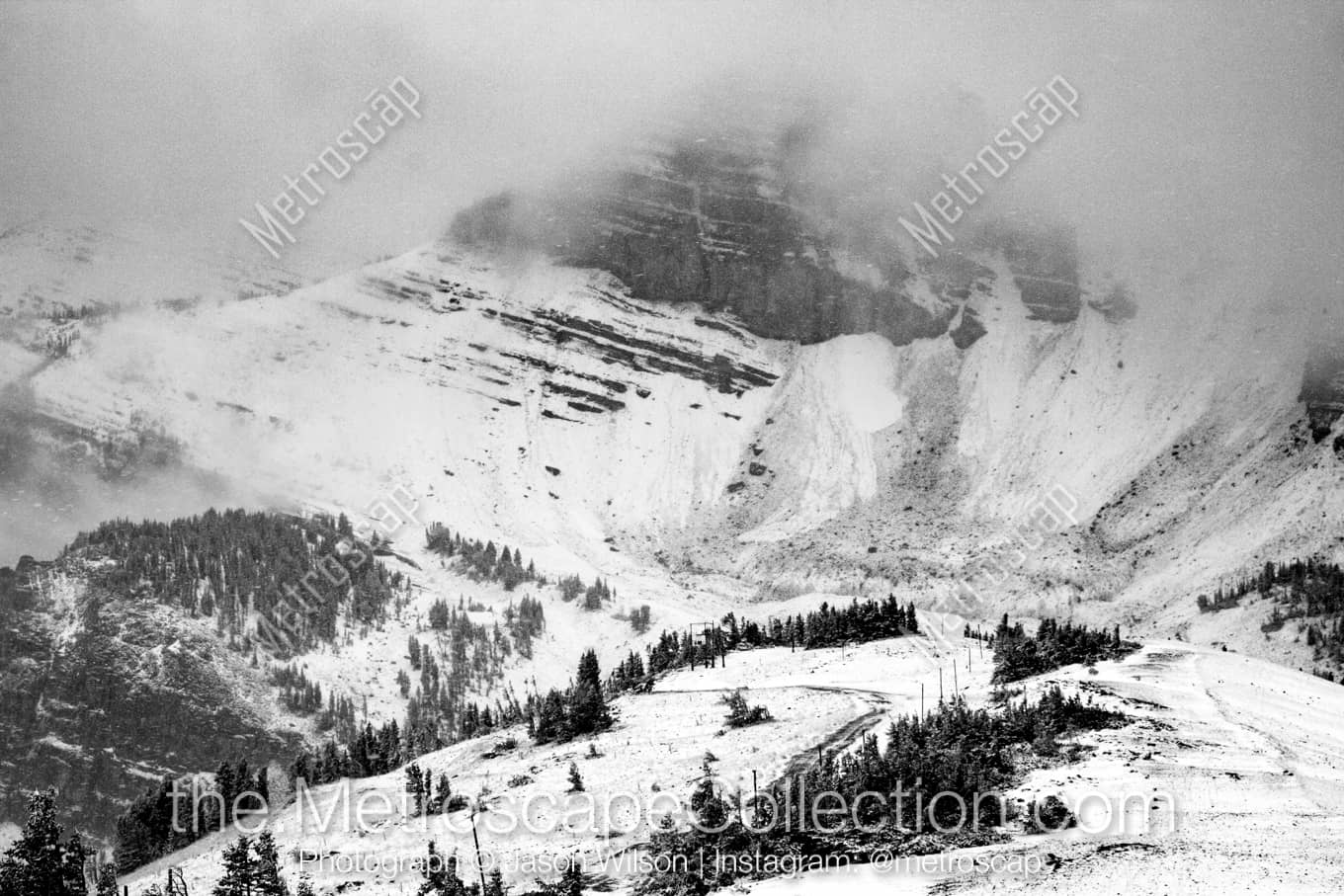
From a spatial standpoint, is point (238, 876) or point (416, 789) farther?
point (416, 789)

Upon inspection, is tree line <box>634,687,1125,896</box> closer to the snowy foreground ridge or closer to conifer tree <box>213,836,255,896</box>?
the snowy foreground ridge

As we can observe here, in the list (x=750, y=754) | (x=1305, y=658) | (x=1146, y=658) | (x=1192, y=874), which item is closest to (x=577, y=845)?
(x=750, y=754)

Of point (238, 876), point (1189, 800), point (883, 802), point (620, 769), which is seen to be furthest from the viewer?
point (620, 769)

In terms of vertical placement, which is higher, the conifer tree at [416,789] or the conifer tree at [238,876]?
the conifer tree at [416,789]

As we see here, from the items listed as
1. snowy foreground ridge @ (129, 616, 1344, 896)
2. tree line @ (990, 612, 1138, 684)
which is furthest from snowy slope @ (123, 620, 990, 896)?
tree line @ (990, 612, 1138, 684)

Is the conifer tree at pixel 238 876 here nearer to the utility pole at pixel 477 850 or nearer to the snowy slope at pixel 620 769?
the snowy slope at pixel 620 769

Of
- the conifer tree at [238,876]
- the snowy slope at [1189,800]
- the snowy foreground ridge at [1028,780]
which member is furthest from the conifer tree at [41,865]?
the snowy slope at [1189,800]

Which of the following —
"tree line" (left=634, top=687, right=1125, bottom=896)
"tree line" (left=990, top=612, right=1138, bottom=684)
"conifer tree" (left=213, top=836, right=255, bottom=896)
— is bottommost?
"conifer tree" (left=213, top=836, right=255, bottom=896)

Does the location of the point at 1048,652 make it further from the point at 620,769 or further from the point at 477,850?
the point at 477,850

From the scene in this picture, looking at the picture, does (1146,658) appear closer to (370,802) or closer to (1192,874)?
(1192,874)

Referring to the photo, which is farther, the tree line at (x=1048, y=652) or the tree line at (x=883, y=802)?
the tree line at (x=1048, y=652)

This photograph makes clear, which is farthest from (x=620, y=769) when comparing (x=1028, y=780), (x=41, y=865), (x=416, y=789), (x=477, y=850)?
(x=41, y=865)
